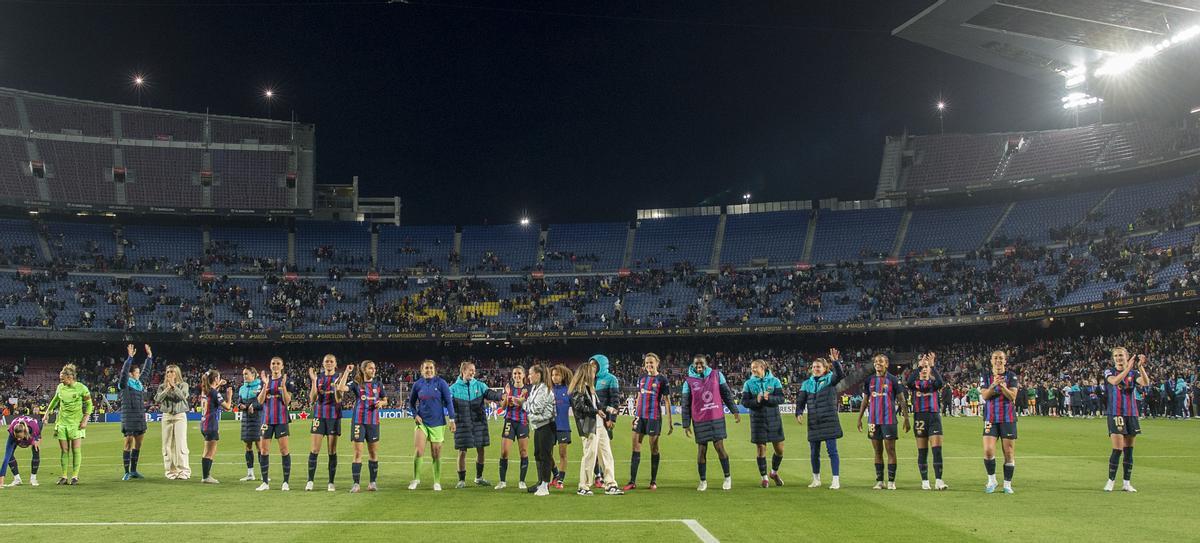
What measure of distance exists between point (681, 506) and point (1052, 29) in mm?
39220

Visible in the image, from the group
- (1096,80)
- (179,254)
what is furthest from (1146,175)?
(179,254)

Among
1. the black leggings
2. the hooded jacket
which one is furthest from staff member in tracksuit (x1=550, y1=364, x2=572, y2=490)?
the hooded jacket

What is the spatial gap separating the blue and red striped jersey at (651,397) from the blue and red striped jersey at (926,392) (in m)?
4.25

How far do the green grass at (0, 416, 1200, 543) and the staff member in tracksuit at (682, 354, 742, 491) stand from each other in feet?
1.92

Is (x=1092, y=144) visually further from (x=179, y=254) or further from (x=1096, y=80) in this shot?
(x=179, y=254)

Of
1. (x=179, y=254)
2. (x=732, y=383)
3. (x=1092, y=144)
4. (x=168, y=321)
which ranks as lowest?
(x=732, y=383)

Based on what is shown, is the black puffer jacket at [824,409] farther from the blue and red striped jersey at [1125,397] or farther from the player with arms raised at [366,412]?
the player with arms raised at [366,412]

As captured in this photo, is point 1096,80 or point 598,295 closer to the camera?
point 1096,80

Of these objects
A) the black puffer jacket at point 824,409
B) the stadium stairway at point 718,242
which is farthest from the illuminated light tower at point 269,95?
the black puffer jacket at point 824,409

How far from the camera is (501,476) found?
53.5 feet

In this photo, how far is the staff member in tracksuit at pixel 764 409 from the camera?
15.7 meters

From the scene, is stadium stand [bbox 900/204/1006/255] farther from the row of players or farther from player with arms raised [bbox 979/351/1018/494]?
player with arms raised [bbox 979/351/1018/494]

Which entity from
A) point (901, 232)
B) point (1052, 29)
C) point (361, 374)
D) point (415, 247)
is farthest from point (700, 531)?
point (415, 247)

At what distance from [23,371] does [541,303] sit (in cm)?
3512
